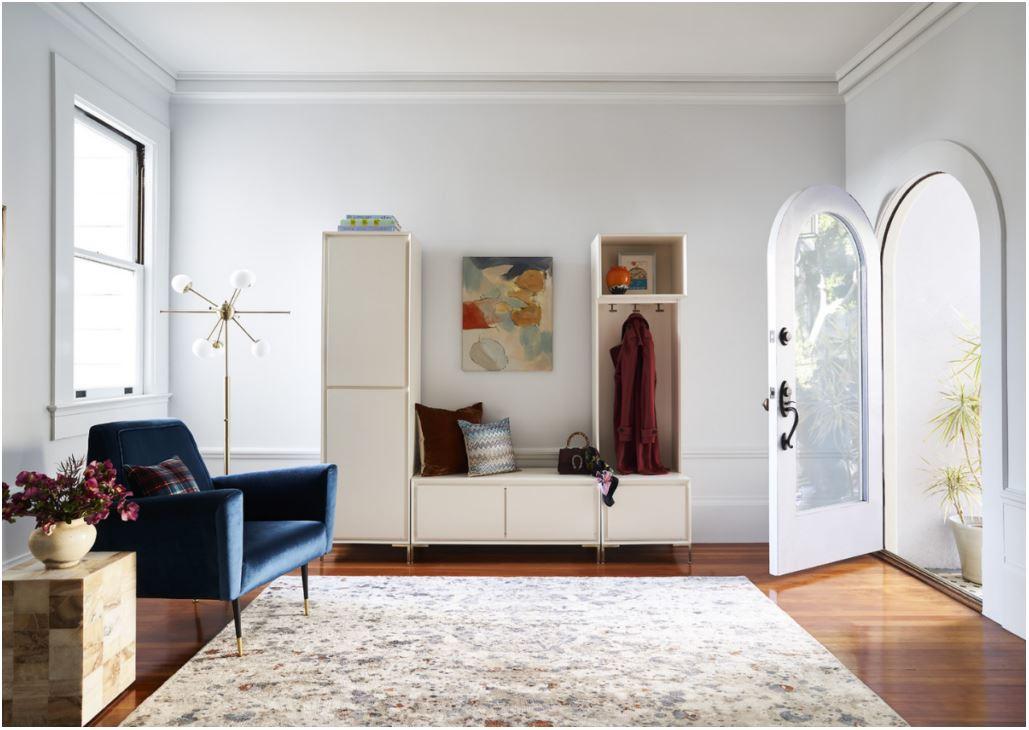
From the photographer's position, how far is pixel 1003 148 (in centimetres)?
305

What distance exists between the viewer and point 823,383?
385 cm

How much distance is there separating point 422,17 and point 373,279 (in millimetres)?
1425

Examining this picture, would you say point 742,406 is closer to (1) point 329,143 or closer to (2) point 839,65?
(2) point 839,65

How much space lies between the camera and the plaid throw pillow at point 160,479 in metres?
2.84

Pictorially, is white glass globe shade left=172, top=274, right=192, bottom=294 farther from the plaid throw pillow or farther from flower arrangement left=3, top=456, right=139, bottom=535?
flower arrangement left=3, top=456, right=139, bottom=535

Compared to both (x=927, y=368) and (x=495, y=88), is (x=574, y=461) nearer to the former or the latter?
(x=927, y=368)

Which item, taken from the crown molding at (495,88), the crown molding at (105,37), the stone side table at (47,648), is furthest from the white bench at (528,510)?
the crown molding at (105,37)

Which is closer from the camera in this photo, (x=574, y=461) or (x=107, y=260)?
(x=107, y=260)

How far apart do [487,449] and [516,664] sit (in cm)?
169

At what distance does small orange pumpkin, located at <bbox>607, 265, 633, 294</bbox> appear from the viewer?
13.7 ft

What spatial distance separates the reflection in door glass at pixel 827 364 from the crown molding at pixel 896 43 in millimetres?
983

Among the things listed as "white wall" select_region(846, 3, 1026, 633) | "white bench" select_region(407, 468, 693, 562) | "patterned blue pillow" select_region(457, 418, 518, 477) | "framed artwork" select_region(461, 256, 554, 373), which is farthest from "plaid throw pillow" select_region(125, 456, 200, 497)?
"white wall" select_region(846, 3, 1026, 633)

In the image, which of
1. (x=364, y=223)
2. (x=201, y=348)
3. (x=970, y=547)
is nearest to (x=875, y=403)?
(x=970, y=547)

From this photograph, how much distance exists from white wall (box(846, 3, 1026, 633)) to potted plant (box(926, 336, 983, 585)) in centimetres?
86
